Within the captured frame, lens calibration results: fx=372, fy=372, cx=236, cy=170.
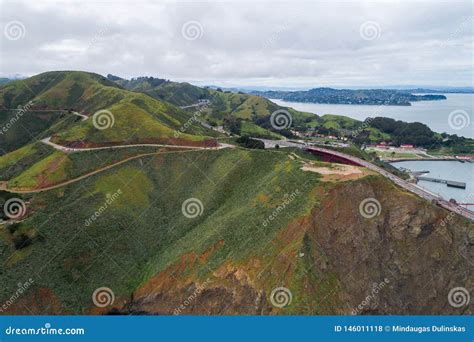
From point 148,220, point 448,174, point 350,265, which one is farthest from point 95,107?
point 448,174

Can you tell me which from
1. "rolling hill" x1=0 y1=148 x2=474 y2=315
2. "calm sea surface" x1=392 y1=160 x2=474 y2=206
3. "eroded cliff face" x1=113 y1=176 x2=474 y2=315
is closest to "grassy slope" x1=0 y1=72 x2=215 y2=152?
"rolling hill" x1=0 y1=148 x2=474 y2=315

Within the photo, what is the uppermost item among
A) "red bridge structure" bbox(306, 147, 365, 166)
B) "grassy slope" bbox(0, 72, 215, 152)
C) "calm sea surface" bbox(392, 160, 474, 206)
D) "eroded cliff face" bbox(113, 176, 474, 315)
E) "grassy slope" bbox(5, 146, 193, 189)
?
"grassy slope" bbox(0, 72, 215, 152)

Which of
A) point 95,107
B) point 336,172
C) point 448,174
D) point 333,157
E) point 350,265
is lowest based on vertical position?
point 448,174

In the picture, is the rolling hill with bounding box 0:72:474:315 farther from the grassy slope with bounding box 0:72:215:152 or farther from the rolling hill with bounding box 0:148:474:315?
the grassy slope with bounding box 0:72:215:152

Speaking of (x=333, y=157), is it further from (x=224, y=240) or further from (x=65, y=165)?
(x=65, y=165)

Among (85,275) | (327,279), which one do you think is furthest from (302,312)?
(85,275)

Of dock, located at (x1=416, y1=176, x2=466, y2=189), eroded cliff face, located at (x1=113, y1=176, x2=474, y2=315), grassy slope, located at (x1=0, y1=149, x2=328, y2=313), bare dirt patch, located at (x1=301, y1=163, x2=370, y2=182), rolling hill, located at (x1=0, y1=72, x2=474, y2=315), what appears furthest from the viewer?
dock, located at (x1=416, y1=176, x2=466, y2=189)

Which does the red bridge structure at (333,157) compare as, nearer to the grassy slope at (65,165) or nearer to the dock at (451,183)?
the grassy slope at (65,165)
